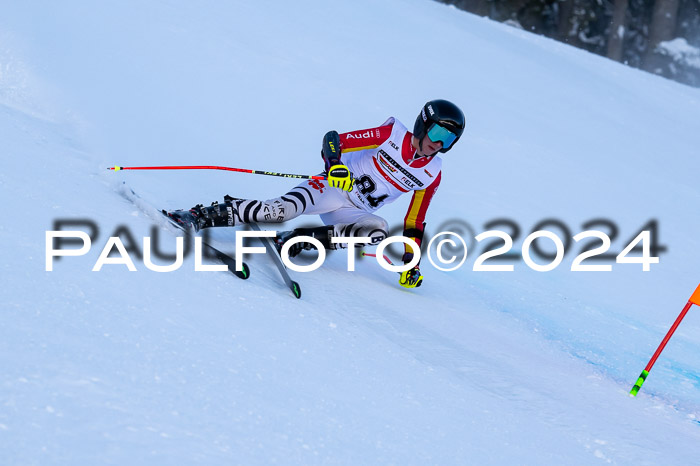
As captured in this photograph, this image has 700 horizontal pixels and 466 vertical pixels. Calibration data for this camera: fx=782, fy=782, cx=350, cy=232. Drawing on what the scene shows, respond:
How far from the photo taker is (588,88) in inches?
361

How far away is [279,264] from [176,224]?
19.2 inches

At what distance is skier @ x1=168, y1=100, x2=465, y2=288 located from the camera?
3836 mm

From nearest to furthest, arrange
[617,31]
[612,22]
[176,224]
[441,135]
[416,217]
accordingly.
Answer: [176,224] < [441,135] < [416,217] < [617,31] < [612,22]

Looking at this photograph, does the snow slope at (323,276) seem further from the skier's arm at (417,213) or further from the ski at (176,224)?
the skier's arm at (417,213)

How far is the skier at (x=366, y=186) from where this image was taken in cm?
384

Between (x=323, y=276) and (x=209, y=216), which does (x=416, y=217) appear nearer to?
(x=323, y=276)

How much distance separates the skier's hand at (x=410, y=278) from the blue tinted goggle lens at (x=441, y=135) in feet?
2.30

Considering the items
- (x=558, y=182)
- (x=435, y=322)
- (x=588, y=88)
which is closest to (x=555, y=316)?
(x=435, y=322)

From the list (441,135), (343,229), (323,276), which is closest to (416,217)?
(343,229)

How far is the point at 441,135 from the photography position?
3881 mm

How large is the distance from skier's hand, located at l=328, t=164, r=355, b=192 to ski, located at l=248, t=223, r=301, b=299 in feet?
1.38

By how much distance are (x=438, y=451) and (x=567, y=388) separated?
4.08ft

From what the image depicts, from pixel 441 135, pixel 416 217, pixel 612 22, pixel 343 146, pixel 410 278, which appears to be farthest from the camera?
pixel 612 22

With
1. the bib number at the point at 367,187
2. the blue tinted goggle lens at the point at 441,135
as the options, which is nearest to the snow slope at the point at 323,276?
the bib number at the point at 367,187
